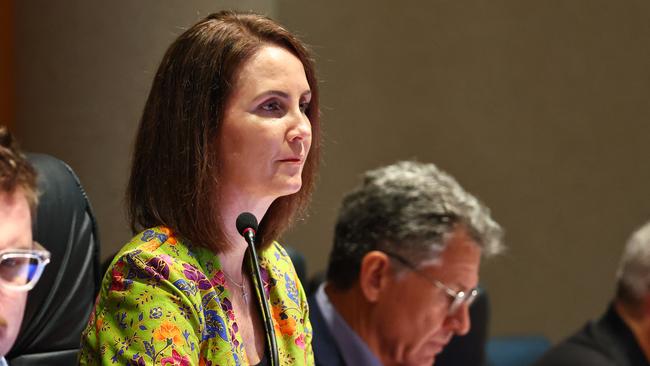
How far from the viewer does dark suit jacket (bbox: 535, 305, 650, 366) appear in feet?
7.98

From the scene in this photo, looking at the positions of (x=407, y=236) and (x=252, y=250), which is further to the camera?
(x=407, y=236)

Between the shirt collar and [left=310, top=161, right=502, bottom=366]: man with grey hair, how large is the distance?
0.02m

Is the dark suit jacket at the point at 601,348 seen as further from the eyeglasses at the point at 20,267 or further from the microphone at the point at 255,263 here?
the eyeglasses at the point at 20,267

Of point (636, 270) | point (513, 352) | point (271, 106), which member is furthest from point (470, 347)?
point (271, 106)

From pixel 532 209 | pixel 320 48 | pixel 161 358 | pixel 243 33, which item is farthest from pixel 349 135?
pixel 161 358

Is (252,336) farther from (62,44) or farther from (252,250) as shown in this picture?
(62,44)

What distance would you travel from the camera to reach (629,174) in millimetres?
3865

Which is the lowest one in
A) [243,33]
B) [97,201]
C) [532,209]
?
[532,209]

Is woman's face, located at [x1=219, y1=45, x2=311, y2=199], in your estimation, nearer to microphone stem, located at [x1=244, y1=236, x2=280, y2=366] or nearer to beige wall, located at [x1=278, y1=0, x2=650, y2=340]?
microphone stem, located at [x1=244, y1=236, x2=280, y2=366]

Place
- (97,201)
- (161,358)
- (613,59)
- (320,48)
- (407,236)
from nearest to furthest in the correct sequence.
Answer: (161,358)
(407,236)
(97,201)
(320,48)
(613,59)

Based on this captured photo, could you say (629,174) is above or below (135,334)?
below

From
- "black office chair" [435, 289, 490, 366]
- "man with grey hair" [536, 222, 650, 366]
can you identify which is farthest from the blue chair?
"man with grey hair" [536, 222, 650, 366]

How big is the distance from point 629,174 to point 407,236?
180cm

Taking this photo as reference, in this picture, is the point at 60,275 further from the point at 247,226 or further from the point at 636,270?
the point at 636,270
